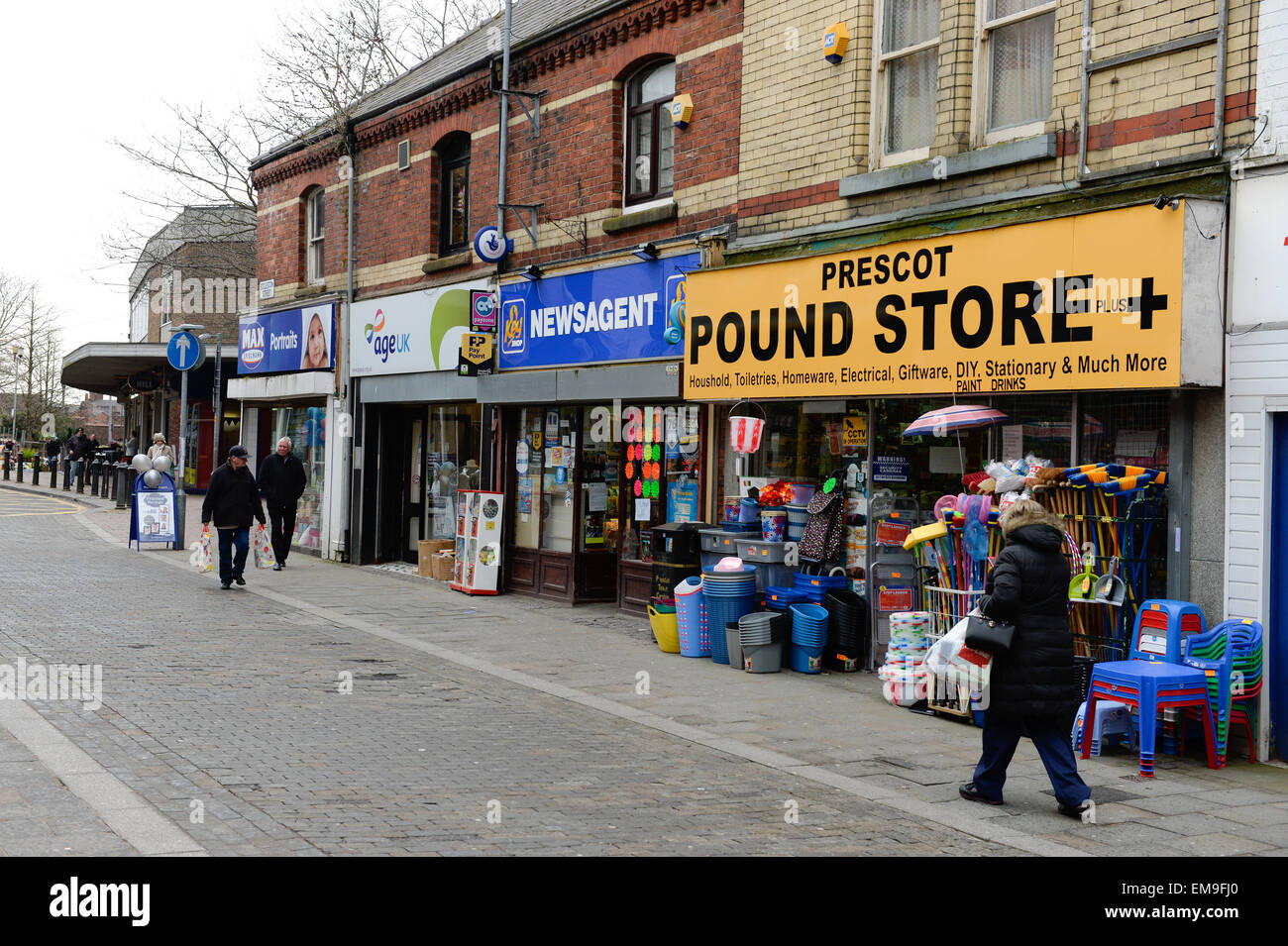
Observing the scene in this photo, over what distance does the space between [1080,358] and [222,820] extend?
249 inches

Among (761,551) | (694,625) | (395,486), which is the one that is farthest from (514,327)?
(761,551)

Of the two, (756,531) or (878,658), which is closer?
(878,658)

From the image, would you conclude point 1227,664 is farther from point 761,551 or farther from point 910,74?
point 910,74

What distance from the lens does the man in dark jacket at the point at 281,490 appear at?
61.0 ft

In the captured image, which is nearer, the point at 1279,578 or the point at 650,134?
the point at 1279,578

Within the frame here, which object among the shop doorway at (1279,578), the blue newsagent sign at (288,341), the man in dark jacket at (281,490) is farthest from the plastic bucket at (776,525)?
the blue newsagent sign at (288,341)

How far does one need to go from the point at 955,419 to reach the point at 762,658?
297 centimetres

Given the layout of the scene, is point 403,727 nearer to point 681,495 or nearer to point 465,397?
point 681,495

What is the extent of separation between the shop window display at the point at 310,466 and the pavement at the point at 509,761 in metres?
8.27

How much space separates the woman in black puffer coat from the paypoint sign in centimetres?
203

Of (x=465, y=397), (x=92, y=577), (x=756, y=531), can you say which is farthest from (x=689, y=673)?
(x=92, y=577)

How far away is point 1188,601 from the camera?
8.40 metres

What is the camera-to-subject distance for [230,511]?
15500 mm

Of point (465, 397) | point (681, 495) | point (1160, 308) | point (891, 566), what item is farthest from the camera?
point (465, 397)
